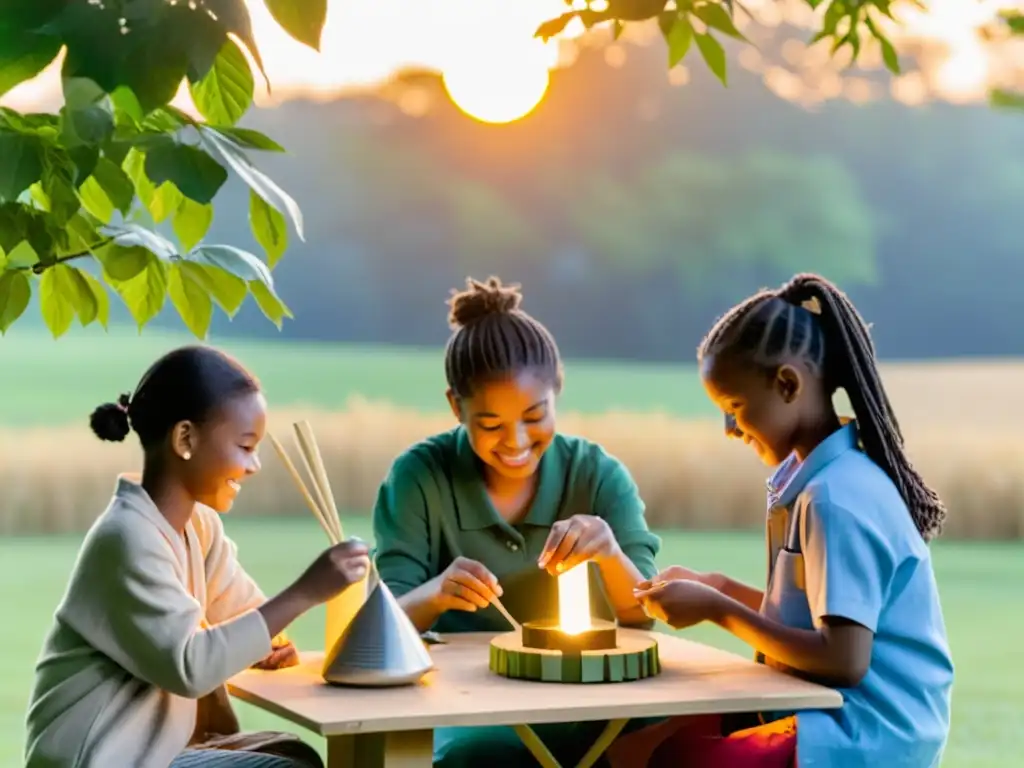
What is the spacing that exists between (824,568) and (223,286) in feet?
2.85

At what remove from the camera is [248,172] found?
1652mm

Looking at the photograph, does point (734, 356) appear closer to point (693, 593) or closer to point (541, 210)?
point (693, 593)

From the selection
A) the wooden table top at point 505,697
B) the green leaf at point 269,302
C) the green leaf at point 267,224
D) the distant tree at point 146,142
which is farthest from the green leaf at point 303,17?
the wooden table top at point 505,697

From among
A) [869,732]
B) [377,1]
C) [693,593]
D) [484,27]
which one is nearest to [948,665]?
[869,732]

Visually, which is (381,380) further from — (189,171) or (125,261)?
(189,171)

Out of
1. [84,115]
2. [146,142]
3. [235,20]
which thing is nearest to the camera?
[235,20]

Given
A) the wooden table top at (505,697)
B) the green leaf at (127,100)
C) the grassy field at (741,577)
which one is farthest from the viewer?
the grassy field at (741,577)

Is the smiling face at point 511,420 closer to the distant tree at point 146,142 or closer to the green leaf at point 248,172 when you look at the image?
the distant tree at point 146,142

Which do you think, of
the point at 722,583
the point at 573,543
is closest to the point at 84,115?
the point at 573,543

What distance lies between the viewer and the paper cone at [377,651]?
1911 mm

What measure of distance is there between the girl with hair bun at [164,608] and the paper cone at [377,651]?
67 mm

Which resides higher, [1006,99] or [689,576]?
[1006,99]

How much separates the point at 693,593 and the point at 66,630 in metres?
0.84

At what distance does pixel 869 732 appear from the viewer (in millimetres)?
1908
